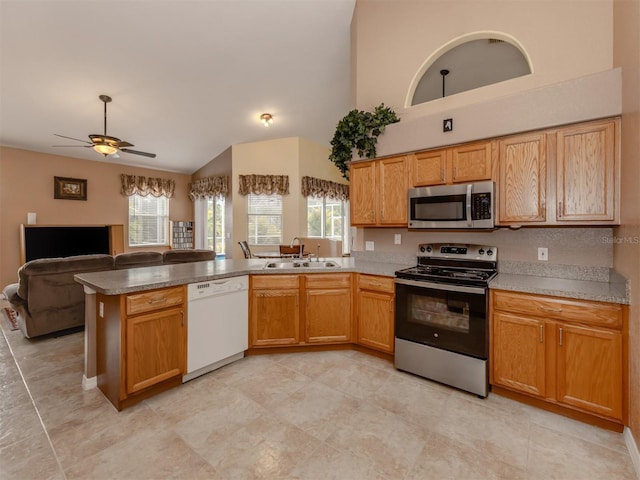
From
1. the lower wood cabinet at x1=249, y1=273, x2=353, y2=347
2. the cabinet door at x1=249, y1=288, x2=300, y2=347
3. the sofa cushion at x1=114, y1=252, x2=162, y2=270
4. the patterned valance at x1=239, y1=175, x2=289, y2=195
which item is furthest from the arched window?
the sofa cushion at x1=114, y1=252, x2=162, y2=270

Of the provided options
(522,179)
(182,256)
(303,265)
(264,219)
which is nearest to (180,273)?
(303,265)

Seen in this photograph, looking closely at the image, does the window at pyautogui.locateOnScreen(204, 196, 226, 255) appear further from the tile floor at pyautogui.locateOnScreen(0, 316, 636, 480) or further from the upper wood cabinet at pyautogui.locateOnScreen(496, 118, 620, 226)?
the upper wood cabinet at pyautogui.locateOnScreen(496, 118, 620, 226)

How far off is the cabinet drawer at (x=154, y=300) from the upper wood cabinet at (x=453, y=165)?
235cm

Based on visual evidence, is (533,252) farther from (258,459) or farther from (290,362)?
(258,459)

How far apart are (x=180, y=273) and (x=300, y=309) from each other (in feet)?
3.86

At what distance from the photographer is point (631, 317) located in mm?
1733

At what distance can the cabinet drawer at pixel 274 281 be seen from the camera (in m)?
2.92

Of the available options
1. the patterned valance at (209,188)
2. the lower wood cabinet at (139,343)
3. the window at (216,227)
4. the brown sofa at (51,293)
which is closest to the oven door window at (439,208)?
the lower wood cabinet at (139,343)

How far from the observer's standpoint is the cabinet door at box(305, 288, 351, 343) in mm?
2992

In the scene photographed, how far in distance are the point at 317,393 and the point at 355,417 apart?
1.29ft

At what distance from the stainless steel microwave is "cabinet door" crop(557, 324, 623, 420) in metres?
0.97

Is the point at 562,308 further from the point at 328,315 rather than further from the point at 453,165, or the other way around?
the point at 328,315

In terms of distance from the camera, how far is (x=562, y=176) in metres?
2.20

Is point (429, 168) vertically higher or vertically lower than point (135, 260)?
higher
